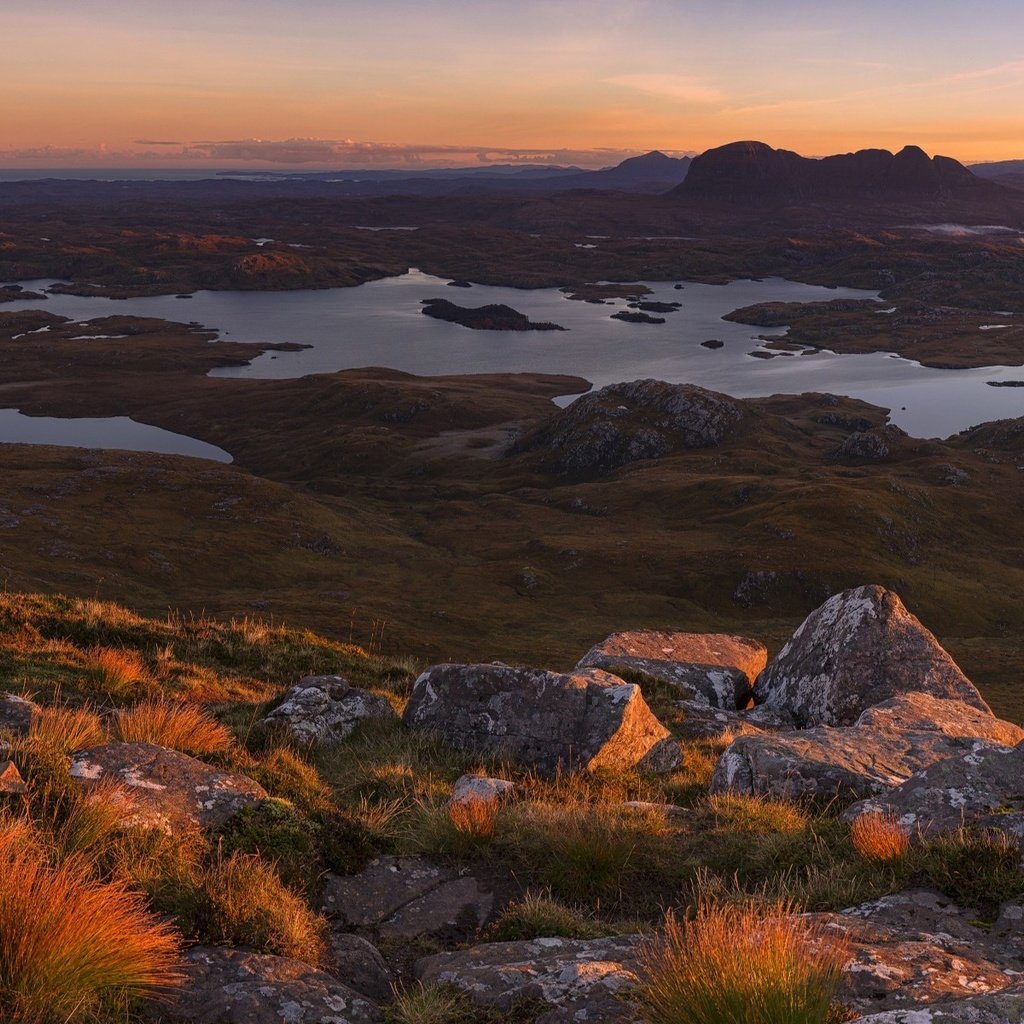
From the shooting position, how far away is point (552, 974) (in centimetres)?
620

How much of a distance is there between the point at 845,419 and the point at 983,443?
28.3m

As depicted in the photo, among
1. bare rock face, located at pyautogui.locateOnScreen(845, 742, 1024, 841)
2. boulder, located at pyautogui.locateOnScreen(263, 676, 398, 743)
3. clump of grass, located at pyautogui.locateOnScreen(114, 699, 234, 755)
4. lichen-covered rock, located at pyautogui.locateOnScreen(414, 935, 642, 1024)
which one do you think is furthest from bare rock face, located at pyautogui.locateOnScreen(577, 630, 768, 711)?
lichen-covered rock, located at pyautogui.locateOnScreen(414, 935, 642, 1024)

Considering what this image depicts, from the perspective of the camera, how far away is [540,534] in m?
120

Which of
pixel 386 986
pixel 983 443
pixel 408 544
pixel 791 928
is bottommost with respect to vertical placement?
pixel 408 544

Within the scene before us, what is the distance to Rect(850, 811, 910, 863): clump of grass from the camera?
836 centimetres

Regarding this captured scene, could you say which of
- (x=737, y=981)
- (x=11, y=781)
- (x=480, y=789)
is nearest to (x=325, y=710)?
(x=480, y=789)

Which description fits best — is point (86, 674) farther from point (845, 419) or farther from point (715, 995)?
point (845, 419)

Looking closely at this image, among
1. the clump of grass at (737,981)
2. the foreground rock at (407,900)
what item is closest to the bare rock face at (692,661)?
the foreground rock at (407,900)

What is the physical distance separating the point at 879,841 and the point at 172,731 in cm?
833

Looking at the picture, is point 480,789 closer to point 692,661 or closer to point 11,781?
point 11,781

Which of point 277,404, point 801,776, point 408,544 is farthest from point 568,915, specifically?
point 277,404

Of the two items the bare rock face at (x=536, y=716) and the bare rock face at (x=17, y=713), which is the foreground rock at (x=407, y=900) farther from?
the bare rock face at (x=536, y=716)

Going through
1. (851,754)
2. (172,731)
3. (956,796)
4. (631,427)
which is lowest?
(631,427)

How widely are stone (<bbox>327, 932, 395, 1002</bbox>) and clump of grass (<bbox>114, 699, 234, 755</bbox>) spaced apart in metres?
4.08
